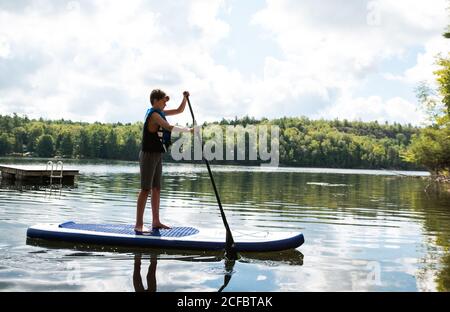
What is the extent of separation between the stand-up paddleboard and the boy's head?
8.36 ft

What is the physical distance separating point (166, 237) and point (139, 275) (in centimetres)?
172

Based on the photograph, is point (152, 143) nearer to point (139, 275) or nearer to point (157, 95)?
point (157, 95)

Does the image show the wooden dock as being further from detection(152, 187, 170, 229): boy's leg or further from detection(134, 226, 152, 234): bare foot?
detection(134, 226, 152, 234): bare foot

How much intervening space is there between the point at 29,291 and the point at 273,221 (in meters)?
9.47

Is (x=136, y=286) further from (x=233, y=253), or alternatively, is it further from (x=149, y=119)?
(x=149, y=119)

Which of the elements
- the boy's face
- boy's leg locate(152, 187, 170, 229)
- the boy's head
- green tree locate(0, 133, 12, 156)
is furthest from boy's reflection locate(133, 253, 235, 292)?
green tree locate(0, 133, 12, 156)

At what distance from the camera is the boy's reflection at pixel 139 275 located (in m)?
6.28

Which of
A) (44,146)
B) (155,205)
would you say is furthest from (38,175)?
(44,146)

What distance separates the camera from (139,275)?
22.7 ft

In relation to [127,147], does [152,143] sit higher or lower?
lower

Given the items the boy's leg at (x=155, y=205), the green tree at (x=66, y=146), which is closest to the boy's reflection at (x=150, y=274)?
the boy's leg at (x=155, y=205)

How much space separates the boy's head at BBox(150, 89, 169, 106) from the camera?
8.91 m

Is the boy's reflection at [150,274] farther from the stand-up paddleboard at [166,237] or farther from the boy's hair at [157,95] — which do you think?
the boy's hair at [157,95]
